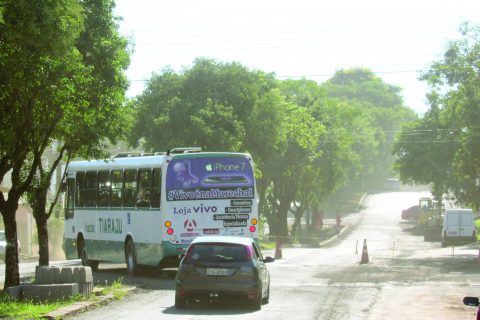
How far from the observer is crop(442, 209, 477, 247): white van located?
59.7m

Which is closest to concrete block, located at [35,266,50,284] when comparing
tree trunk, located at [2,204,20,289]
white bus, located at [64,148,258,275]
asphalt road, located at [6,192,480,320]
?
asphalt road, located at [6,192,480,320]

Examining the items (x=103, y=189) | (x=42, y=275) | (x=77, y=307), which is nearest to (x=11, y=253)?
(x=42, y=275)

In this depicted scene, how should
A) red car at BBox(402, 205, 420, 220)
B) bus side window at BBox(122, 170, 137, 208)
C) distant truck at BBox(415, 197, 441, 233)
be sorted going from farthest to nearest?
red car at BBox(402, 205, 420, 220)
distant truck at BBox(415, 197, 441, 233)
bus side window at BBox(122, 170, 137, 208)

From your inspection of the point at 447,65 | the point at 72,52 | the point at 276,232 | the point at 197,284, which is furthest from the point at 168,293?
the point at 276,232

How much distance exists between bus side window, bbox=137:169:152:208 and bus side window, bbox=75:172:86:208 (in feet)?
12.9

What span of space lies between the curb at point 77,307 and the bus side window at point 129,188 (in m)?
7.01

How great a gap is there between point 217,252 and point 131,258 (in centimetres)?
963

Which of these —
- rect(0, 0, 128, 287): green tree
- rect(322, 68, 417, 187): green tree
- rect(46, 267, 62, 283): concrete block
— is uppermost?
rect(322, 68, 417, 187): green tree

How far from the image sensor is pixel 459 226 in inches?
2347

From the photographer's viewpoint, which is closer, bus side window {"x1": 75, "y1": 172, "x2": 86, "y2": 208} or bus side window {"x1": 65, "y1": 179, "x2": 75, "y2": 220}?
bus side window {"x1": 75, "y1": 172, "x2": 86, "y2": 208}

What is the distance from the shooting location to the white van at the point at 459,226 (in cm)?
5966

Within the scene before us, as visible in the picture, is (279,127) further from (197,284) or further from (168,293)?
(197,284)

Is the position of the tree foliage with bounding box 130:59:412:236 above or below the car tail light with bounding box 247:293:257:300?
above

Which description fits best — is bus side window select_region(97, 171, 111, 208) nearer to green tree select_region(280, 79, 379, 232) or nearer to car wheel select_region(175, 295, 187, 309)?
car wheel select_region(175, 295, 187, 309)
